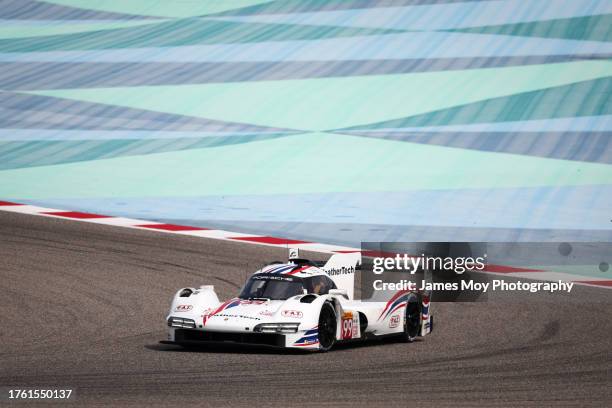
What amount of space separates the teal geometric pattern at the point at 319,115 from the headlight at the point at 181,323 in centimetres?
889

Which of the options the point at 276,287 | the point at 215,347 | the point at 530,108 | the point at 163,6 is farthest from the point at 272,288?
the point at 163,6

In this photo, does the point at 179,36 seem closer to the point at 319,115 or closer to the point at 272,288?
the point at 319,115

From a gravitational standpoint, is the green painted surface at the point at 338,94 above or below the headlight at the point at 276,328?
above

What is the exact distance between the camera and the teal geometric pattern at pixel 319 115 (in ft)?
74.9

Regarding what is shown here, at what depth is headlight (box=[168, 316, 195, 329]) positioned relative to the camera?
490 inches

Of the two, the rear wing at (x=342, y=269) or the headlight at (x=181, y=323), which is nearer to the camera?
the headlight at (x=181, y=323)

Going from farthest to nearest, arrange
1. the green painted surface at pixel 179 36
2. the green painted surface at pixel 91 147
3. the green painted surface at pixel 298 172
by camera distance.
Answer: the green painted surface at pixel 179 36, the green painted surface at pixel 91 147, the green painted surface at pixel 298 172

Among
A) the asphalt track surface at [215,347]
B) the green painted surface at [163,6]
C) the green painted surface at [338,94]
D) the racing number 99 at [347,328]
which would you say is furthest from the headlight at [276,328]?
the green painted surface at [163,6]

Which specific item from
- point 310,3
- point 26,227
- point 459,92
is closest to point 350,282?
point 26,227

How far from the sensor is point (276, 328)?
12.3 metres

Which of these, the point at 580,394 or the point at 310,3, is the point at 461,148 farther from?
the point at 580,394

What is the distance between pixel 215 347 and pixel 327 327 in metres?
1.37

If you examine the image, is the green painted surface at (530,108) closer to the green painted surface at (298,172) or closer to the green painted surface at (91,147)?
the green painted surface at (298,172)

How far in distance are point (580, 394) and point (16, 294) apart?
8.74 metres
